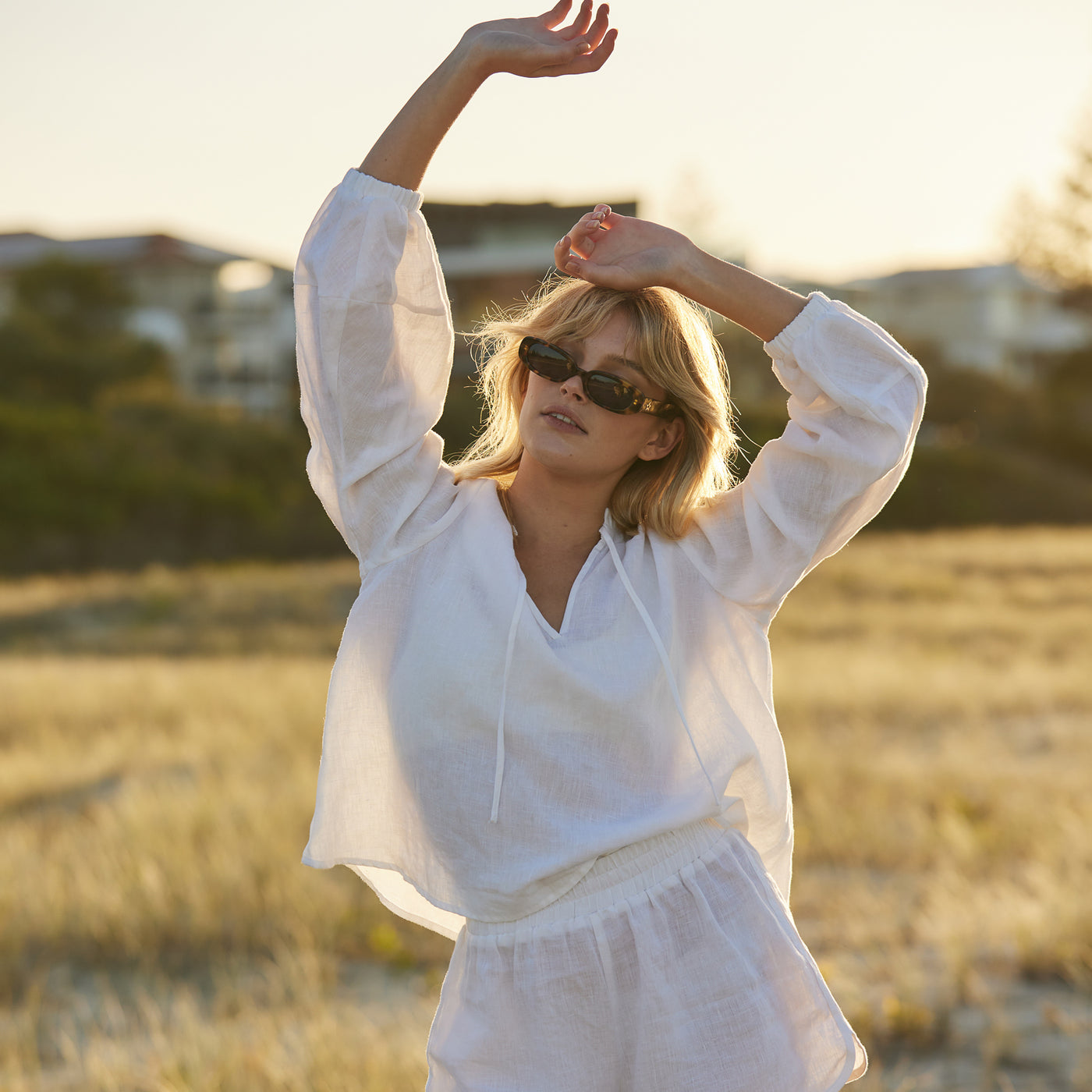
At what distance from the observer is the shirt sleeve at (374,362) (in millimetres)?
1982

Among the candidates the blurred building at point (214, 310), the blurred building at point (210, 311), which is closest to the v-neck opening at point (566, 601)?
the blurred building at point (210, 311)

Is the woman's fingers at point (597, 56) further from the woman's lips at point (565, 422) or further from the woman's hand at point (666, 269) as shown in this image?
the woman's lips at point (565, 422)

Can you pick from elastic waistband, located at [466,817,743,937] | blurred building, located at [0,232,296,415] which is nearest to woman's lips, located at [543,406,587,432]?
elastic waistband, located at [466,817,743,937]

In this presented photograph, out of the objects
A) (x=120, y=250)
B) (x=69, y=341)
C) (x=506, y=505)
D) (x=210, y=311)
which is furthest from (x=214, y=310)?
(x=506, y=505)

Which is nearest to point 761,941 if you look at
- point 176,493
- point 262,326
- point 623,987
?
point 623,987

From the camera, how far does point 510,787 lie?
2053 millimetres

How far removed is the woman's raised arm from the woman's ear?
1.97ft

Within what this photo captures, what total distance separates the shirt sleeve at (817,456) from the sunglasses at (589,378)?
0.24 m

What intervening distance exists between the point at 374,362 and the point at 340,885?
12.3ft

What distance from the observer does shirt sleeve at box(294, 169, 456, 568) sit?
198cm

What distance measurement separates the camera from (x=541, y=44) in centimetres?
197

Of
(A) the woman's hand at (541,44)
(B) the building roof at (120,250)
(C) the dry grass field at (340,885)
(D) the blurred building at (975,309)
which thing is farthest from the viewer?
(D) the blurred building at (975,309)

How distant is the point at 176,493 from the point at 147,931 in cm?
2325

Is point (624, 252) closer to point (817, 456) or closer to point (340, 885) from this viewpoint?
point (817, 456)
